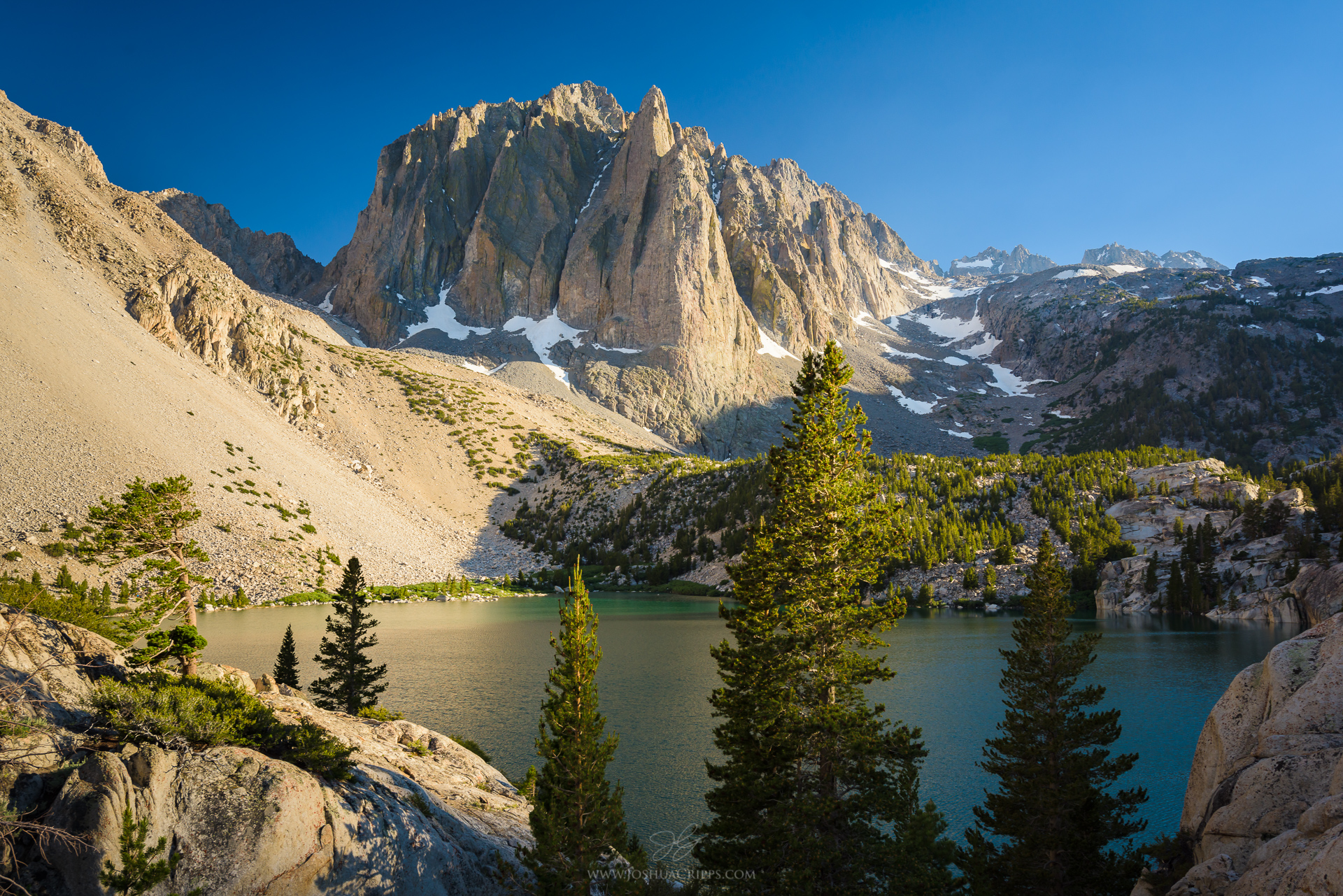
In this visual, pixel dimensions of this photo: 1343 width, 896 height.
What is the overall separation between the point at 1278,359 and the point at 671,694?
245247 millimetres

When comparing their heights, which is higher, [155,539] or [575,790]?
[155,539]

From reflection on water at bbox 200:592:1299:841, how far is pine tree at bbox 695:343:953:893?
814cm

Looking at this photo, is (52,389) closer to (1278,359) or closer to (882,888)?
(882,888)

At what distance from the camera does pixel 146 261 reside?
342ft

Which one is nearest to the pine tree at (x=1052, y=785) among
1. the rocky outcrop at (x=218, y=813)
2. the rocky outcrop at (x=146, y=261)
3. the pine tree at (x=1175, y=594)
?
the rocky outcrop at (x=218, y=813)

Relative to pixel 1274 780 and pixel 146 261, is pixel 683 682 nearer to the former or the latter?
pixel 1274 780

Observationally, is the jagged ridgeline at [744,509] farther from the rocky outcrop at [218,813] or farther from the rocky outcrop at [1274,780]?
the rocky outcrop at [218,813]

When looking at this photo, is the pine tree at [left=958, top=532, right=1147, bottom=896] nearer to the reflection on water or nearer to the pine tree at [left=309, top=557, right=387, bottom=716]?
the reflection on water

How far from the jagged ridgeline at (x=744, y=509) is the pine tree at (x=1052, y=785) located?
7725cm

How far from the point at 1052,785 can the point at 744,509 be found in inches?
3746

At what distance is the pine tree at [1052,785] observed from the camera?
1549 centimetres

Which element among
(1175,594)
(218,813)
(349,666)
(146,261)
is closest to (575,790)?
(218,813)

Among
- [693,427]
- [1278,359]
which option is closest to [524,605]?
[693,427]

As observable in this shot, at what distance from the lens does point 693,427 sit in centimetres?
17988
